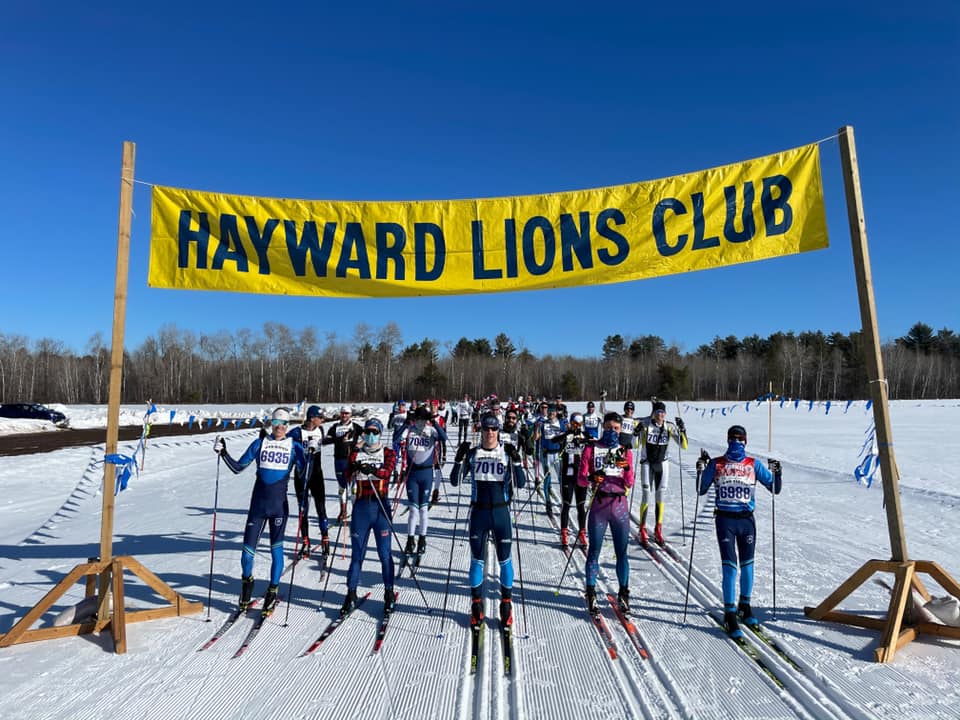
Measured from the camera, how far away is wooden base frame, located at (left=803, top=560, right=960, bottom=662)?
4.71 m

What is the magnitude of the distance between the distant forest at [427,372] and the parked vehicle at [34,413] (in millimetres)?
36934

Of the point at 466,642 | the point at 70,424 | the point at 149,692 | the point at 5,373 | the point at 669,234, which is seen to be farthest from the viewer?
the point at 5,373

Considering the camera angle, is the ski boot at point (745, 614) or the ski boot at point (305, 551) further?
the ski boot at point (305, 551)

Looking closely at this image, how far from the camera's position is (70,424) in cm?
3428

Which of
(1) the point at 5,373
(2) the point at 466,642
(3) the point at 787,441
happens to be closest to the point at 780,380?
(3) the point at 787,441

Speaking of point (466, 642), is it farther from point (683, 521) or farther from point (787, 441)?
point (787, 441)

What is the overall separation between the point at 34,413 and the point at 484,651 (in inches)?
1605

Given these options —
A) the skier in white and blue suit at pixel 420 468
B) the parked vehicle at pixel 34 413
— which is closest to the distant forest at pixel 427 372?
the parked vehicle at pixel 34 413

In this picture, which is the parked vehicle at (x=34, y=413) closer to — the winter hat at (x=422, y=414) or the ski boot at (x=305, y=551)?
the ski boot at (x=305, y=551)

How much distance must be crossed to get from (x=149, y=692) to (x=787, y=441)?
2653 cm

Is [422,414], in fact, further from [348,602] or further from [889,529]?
[889,529]

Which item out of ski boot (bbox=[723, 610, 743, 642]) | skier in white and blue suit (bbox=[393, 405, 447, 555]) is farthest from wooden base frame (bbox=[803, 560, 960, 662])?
skier in white and blue suit (bbox=[393, 405, 447, 555])

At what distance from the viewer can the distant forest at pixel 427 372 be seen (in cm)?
7844

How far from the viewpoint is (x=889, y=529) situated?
5.25 m
